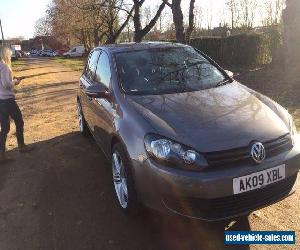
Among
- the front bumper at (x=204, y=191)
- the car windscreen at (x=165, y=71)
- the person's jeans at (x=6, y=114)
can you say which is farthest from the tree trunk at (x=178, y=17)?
the front bumper at (x=204, y=191)

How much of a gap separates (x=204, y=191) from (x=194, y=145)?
15.8 inches

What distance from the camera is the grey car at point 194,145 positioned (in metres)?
3.65

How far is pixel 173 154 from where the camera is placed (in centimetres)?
372

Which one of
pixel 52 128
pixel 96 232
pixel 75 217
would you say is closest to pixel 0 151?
pixel 52 128

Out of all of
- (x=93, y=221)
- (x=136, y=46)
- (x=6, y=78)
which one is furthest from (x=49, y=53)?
(x=93, y=221)

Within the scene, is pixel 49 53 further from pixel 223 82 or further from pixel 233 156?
pixel 233 156

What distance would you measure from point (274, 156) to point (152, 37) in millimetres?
40687

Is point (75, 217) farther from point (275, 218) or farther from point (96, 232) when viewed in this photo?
point (275, 218)

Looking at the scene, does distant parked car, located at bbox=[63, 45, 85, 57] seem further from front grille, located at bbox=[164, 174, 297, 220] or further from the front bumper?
front grille, located at bbox=[164, 174, 297, 220]

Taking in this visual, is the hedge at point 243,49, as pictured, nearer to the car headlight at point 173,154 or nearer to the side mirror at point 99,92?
the side mirror at point 99,92

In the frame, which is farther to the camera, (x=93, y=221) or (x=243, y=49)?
(x=243, y=49)

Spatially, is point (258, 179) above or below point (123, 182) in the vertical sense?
above

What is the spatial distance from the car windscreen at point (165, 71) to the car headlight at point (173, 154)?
3.69 feet

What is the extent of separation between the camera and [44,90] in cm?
1712
